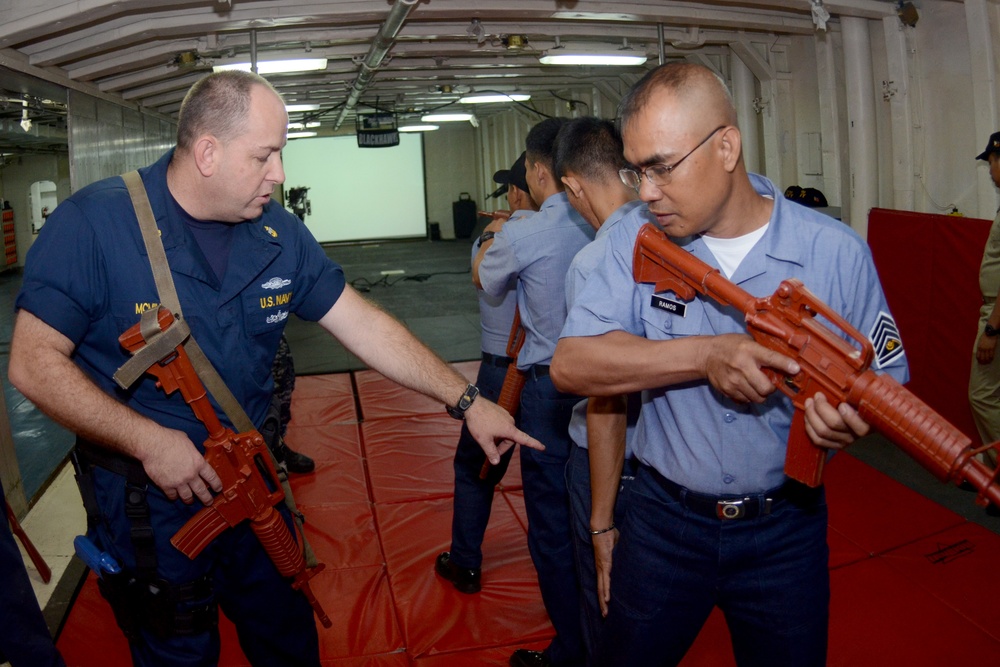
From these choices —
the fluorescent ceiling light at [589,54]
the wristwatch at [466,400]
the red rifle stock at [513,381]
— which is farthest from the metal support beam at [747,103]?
the wristwatch at [466,400]

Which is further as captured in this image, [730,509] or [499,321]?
[499,321]

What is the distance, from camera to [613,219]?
250 centimetres

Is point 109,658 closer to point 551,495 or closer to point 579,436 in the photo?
point 551,495

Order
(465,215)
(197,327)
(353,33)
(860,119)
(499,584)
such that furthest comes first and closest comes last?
(465,215) < (353,33) < (860,119) < (499,584) < (197,327)

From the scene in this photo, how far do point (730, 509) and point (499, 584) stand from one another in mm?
2271

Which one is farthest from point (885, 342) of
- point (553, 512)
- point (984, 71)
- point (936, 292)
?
point (936, 292)

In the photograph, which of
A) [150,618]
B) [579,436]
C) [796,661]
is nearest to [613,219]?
[579,436]

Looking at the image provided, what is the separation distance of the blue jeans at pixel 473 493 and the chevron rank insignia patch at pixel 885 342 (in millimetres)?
2143

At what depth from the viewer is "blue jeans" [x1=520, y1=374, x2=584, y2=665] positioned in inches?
122

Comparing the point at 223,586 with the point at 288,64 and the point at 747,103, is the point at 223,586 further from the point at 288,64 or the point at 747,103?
the point at 747,103

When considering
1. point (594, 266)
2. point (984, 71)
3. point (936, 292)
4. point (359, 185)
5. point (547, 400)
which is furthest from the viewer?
point (359, 185)

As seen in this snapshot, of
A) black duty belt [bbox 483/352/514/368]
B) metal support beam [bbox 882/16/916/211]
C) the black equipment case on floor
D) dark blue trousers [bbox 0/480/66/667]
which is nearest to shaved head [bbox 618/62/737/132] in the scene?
black duty belt [bbox 483/352/514/368]

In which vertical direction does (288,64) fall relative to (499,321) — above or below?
above

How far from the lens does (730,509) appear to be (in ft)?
6.14
